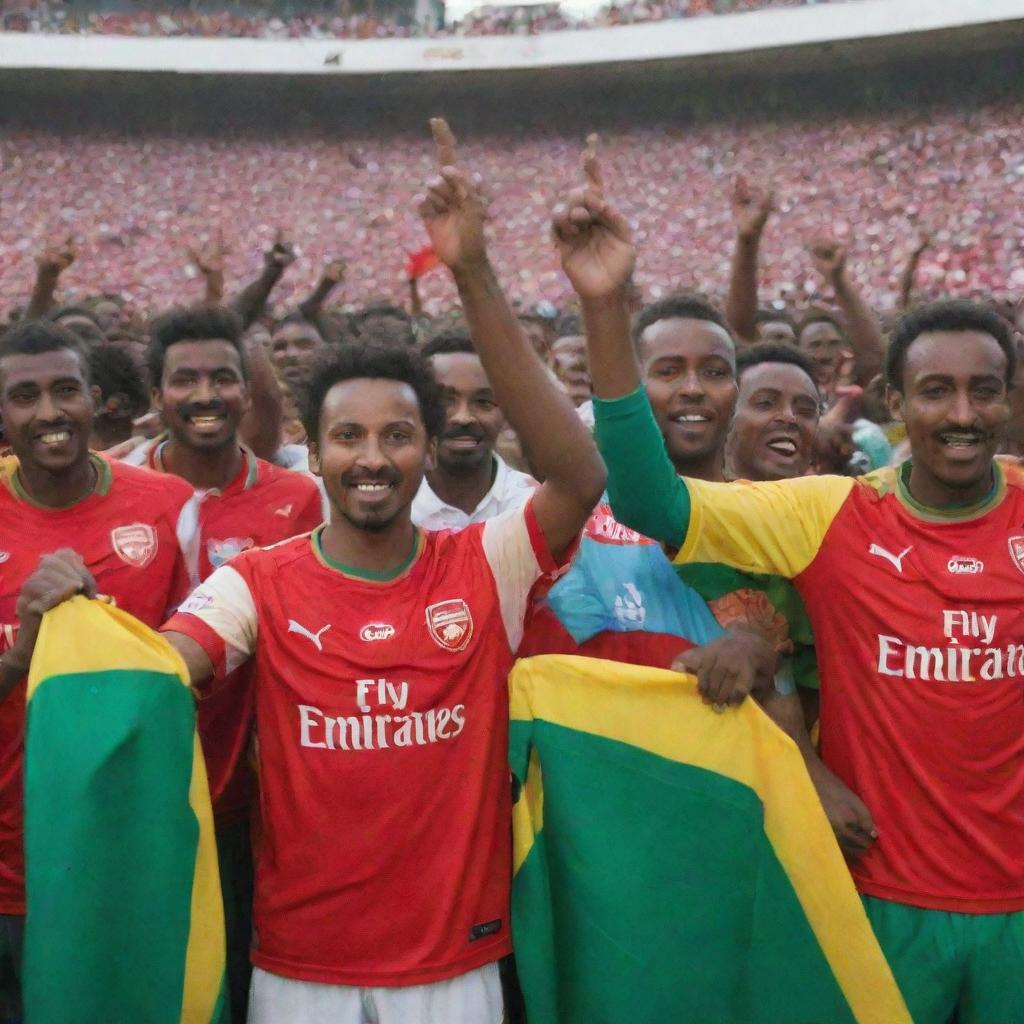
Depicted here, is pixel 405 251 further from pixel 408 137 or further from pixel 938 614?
pixel 938 614

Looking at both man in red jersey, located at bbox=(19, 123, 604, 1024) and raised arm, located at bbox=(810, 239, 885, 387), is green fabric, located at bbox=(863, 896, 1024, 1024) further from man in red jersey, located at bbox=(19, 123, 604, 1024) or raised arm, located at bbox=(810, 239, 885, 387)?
raised arm, located at bbox=(810, 239, 885, 387)

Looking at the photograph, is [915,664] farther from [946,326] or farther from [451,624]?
[451,624]

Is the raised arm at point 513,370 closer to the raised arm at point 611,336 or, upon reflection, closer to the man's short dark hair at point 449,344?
the raised arm at point 611,336

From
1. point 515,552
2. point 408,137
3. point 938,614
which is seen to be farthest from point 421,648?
point 408,137

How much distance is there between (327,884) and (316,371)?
1168mm

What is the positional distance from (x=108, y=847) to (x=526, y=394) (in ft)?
3.91

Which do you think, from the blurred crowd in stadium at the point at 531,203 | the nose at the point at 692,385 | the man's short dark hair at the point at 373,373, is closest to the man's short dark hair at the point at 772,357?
the nose at the point at 692,385

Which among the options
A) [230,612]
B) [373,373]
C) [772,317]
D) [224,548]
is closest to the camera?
[230,612]

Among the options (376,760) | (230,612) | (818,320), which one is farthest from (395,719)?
(818,320)

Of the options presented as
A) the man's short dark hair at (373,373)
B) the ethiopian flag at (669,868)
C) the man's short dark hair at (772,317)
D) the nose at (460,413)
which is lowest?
the ethiopian flag at (669,868)

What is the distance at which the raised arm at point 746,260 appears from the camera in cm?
523

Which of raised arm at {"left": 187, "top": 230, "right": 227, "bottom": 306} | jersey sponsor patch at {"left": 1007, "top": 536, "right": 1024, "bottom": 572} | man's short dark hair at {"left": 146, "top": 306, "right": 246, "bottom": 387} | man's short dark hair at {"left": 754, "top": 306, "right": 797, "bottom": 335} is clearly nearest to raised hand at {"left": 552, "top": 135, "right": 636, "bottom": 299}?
jersey sponsor patch at {"left": 1007, "top": 536, "right": 1024, "bottom": 572}

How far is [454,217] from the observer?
2.56 m

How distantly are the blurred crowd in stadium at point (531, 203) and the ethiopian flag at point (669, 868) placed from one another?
1382 centimetres
